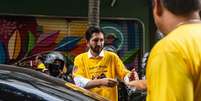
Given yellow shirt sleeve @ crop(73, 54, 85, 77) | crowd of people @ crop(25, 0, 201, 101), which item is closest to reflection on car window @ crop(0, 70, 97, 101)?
crowd of people @ crop(25, 0, 201, 101)

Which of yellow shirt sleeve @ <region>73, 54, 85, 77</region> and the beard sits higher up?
the beard

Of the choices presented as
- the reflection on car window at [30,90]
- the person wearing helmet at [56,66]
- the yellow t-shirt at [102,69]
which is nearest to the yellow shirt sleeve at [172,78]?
the reflection on car window at [30,90]


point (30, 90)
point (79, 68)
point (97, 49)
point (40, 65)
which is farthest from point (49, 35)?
point (30, 90)

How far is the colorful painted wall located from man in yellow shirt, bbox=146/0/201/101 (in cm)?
1212

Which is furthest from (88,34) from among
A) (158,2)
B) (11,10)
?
(11,10)

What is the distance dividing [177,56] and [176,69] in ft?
0.16

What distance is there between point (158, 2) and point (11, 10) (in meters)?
12.2

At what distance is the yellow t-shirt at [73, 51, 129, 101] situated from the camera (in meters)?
Result: 6.70

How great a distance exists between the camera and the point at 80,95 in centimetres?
406

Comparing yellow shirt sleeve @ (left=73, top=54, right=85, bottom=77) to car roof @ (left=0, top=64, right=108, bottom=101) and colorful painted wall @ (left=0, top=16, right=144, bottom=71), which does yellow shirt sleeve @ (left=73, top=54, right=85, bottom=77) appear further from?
colorful painted wall @ (left=0, top=16, right=144, bottom=71)

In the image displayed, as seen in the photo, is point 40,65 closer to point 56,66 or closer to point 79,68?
point 56,66

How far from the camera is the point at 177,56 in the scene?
231cm

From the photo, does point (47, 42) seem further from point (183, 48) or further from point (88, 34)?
point (183, 48)

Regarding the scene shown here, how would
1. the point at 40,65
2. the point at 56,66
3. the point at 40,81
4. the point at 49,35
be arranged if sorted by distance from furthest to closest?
the point at 49,35, the point at 40,65, the point at 56,66, the point at 40,81
